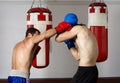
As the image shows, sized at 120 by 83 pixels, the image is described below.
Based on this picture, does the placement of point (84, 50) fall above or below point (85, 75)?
above

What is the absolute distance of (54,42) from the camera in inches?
142

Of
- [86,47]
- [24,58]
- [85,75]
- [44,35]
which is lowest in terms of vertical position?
[85,75]

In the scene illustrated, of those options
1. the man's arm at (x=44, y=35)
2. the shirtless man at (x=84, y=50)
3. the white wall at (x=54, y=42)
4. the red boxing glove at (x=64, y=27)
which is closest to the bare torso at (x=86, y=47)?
the shirtless man at (x=84, y=50)

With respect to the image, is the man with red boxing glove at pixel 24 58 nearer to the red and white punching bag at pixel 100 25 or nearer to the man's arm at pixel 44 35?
the man's arm at pixel 44 35

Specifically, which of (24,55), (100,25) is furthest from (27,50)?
(100,25)

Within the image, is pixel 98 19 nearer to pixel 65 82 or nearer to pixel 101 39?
pixel 101 39

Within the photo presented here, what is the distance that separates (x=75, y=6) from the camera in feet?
11.9

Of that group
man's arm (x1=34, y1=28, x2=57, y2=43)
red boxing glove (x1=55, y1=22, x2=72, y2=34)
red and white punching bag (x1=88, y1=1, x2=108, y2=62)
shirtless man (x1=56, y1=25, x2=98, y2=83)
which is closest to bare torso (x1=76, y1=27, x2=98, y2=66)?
shirtless man (x1=56, y1=25, x2=98, y2=83)

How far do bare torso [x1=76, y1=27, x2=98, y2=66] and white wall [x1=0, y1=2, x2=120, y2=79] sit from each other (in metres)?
1.21

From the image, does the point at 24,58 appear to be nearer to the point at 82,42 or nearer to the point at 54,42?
the point at 82,42

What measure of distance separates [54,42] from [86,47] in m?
1.29

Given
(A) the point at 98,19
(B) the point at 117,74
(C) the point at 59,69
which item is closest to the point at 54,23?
(C) the point at 59,69

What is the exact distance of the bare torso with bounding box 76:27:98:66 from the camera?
2348 mm

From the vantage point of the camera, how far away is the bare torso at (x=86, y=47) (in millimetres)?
2348
